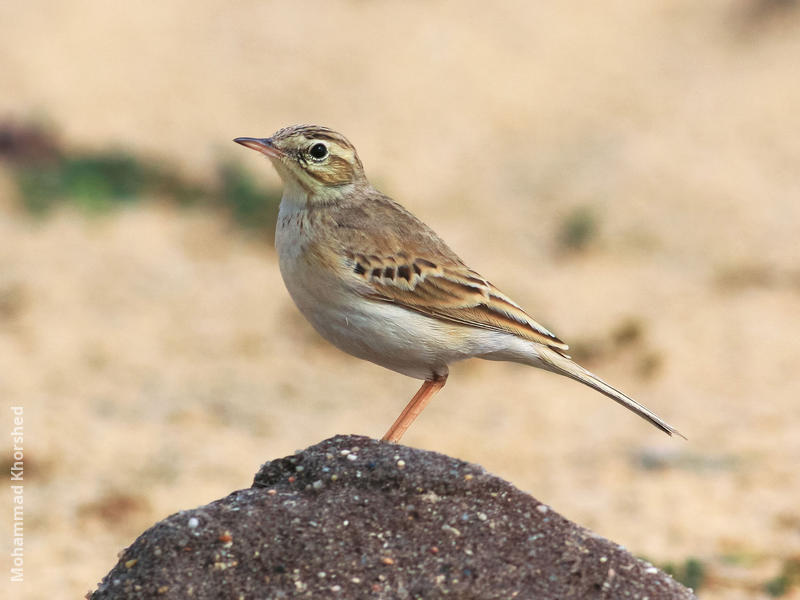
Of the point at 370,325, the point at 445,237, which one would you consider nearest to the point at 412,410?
the point at 370,325

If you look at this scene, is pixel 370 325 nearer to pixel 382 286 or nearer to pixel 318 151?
pixel 382 286

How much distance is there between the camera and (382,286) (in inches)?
240

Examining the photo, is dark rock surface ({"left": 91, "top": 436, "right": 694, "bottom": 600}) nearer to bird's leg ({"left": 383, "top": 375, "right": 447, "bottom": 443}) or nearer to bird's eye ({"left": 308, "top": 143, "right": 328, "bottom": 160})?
bird's leg ({"left": 383, "top": 375, "right": 447, "bottom": 443})

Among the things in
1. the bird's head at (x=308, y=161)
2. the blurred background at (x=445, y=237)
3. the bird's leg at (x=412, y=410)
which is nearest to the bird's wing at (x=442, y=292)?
the bird's leg at (x=412, y=410)

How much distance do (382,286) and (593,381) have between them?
1.27m

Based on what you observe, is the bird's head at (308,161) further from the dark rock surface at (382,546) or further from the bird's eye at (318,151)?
the dark rock surface at (382,546)

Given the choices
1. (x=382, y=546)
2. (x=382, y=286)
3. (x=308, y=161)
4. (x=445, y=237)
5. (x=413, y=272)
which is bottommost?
(x=382, y=546)

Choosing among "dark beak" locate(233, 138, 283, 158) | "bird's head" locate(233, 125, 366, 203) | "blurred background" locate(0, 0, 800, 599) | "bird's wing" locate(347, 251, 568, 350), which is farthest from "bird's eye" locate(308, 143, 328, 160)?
"blurred background" locate(0, 0, 800, 599)

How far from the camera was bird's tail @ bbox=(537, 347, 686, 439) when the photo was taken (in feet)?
19.8

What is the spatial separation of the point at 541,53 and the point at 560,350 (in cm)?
1578

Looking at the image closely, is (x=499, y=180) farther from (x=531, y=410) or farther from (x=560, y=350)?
(x=560, y=350)

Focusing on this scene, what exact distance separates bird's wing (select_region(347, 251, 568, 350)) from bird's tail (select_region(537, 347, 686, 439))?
0.10 meters

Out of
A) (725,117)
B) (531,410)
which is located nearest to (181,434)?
(531,410)

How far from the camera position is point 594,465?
11266mm
